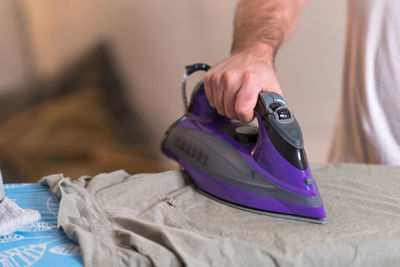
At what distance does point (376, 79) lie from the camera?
132 cm

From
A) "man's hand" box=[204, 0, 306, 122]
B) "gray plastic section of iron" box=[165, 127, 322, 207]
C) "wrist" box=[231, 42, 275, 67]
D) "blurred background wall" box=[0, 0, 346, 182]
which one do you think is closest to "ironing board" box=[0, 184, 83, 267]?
"gray plastic section of iron" box=[165, 127, 322, 207]

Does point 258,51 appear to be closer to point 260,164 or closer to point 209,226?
point 260,164

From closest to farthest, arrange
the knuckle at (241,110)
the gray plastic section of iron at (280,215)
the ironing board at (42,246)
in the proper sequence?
the ironing board at (42,246)
the gray plastic section of iron at (280,215)
the knuckle at (241,110)

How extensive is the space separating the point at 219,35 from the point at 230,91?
6.14 feet

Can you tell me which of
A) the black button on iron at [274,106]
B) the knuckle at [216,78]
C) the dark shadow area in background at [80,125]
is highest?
the knuckle at [216,78]

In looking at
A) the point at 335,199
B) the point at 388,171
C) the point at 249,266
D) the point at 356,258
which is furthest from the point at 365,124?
the point at 249,266

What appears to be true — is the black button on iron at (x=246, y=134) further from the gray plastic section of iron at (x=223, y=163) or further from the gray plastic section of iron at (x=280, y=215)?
the gray plastic section of iron at (x=280, y=215)

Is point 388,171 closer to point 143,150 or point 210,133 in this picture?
point 210,133

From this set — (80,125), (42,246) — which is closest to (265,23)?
(42,246)

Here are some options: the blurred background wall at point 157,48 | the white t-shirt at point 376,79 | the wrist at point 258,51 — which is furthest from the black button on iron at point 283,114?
the blurred background wall at point 157,48

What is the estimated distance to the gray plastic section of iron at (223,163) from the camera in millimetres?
864

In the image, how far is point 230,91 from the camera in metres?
0.96

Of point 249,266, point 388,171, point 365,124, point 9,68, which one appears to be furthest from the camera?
point 9,68

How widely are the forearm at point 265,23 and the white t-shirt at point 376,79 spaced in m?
0.21
